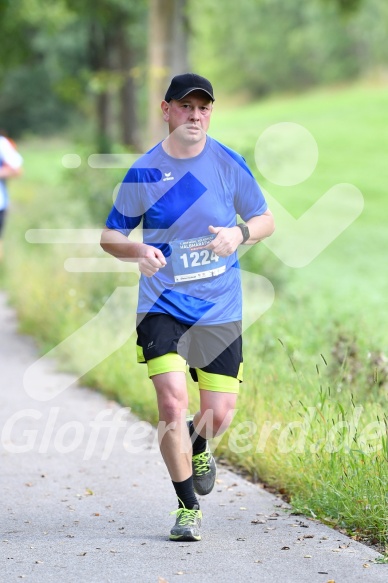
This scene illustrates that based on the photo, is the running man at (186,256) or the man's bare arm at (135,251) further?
the running man at (186,256)

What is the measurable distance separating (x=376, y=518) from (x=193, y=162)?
186 cm

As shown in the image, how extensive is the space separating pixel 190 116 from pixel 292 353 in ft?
13.1

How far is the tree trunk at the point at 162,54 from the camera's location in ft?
55.8

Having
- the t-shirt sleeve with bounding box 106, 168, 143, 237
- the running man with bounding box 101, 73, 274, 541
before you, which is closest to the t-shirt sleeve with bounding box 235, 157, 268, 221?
the running man with bounding box 101, 73, 274, 541

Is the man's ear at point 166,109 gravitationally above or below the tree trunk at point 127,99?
below

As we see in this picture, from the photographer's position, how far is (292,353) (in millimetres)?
9398

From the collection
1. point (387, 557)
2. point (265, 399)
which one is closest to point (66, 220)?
point (265, 399)

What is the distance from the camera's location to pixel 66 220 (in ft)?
57.1

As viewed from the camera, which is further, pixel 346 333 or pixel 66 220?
pixel 66 220

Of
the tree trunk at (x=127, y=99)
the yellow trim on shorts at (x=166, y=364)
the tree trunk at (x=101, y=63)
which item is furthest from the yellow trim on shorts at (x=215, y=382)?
the tree trunk at (x=127, y=99)

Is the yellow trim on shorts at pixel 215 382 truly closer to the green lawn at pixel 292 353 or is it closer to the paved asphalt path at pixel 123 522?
the green lawn at pixel 292 353

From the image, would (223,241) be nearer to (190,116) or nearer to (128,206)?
(128,206)

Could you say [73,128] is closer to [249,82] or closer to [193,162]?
[249,82]

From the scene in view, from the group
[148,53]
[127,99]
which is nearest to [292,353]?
[148,53]
